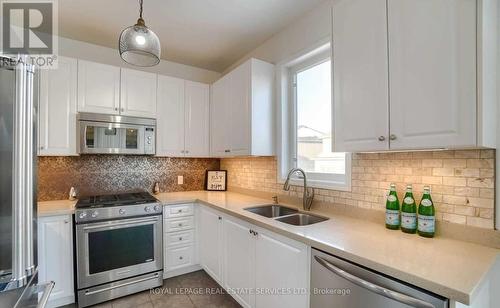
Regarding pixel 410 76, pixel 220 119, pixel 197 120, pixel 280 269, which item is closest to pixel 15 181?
pixel 280 269

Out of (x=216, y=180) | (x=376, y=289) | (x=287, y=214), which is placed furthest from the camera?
(x=216, y=180)

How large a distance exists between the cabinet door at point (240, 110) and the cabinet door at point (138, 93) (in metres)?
0.92

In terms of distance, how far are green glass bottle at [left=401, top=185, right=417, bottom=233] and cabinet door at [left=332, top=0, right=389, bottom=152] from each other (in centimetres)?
37

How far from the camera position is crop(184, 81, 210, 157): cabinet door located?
→ 122 inches

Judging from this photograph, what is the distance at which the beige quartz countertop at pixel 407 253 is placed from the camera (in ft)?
2.89

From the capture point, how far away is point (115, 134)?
101 inches

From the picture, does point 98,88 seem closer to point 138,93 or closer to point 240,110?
point 138,93

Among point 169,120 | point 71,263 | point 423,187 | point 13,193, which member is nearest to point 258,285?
point 423,187

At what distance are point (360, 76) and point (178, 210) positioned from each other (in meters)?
2.16

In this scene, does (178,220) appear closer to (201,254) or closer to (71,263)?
(201,254)

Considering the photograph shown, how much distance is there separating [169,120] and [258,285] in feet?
6.90

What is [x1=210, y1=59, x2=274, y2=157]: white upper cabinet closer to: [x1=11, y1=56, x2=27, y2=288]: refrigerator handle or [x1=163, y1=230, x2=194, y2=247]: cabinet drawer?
[x1=163, y1=230, x2=194, y2=247]: cabinet drawer

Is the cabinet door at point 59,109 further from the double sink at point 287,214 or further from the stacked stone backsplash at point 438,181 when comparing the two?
the stacked stone backsplash at point 438,181

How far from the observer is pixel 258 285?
176 cm
